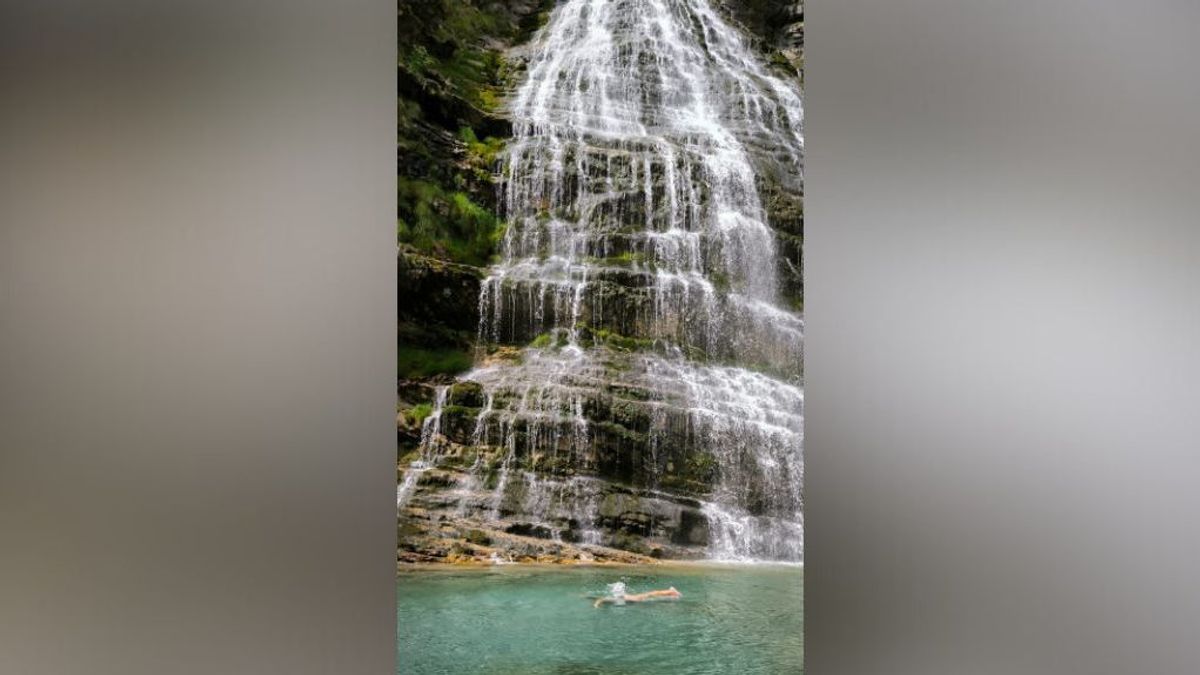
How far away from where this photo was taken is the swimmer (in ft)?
6.22

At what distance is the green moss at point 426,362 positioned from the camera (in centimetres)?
191

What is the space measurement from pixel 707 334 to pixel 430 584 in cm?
88

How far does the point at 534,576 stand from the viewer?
6.22 feet

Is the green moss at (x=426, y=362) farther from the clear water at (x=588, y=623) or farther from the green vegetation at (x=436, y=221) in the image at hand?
the clear water at (x=588, y=623)

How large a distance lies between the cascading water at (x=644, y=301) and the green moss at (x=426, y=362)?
2.1 inches
